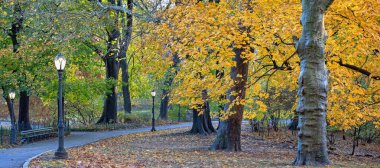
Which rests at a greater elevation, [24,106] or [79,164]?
[24,106]

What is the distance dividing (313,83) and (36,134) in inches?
700

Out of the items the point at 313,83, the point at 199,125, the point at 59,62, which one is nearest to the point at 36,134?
the point at 199,125

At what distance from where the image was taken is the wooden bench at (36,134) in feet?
73.4

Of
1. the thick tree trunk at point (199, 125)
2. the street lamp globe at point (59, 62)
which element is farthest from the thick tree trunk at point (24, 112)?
the street lamp globe at point (59, 62)

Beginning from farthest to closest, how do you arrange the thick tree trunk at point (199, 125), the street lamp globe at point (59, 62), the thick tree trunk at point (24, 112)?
the thick tree trunk at point (199, 125)
the thick tree trunk at point (24, 112)
the street lamp globe at point (59, 62)

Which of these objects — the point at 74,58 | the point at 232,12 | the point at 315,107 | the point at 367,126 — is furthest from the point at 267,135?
the point at 315,107

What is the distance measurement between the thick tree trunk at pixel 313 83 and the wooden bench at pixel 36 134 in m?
16.4

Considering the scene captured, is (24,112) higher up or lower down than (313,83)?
lower down

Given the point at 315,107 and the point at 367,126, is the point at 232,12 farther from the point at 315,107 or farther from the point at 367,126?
the point at 367,126

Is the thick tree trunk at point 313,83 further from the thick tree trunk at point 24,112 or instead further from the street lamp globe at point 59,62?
the thick tree trunk at point 24,112

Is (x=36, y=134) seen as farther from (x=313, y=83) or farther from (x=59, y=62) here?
(x=313, y=83)

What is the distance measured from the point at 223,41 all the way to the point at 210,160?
3.64 meters

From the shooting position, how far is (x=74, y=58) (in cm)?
2705

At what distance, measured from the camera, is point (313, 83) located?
9711mm
